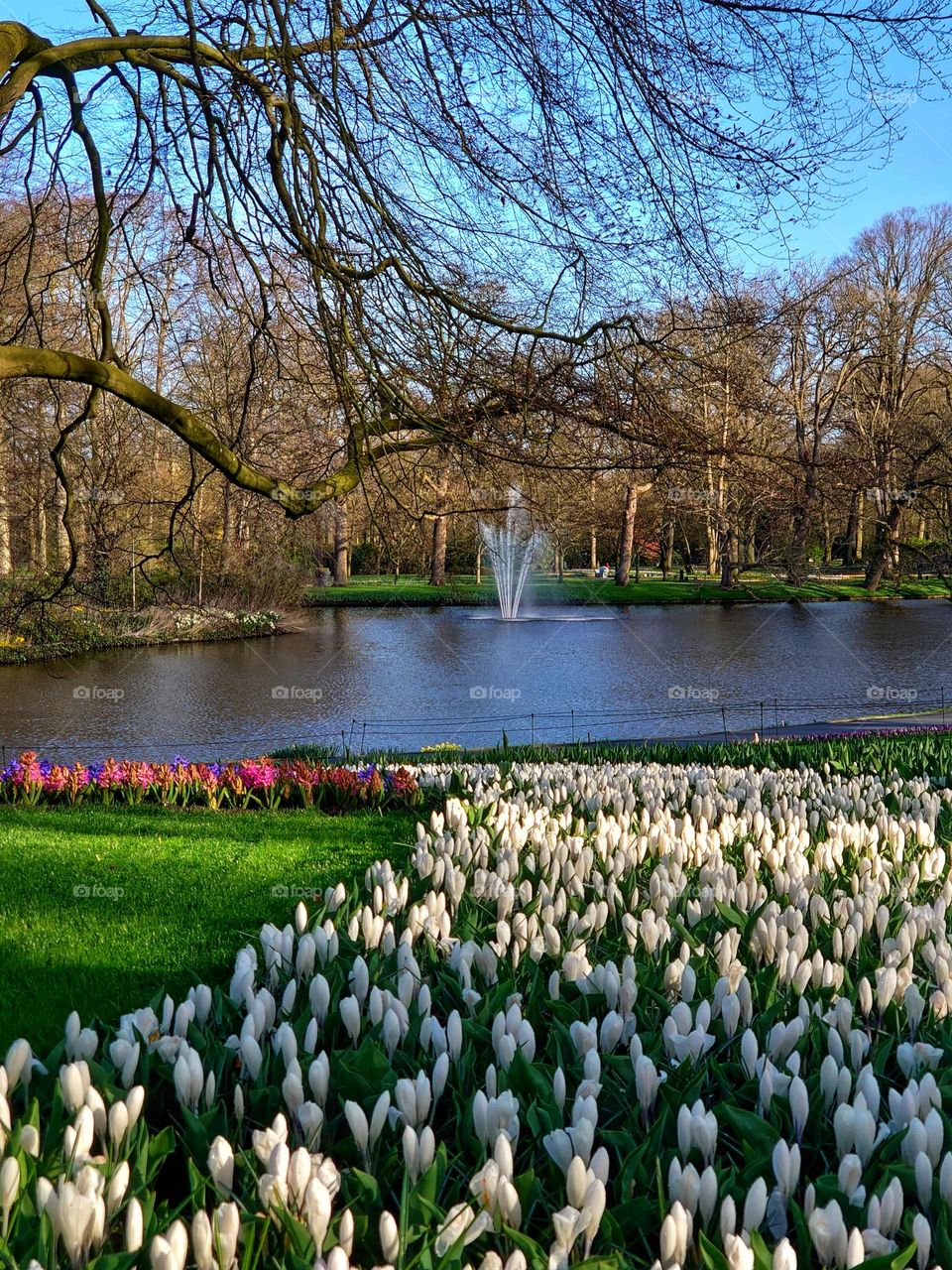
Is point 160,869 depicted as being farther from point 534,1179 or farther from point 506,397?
point 534,1179

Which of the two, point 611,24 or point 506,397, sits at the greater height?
point 611,24

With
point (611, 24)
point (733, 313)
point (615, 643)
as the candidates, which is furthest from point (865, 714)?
point (611, 24)

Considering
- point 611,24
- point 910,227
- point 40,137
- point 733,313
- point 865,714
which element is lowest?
point 865,714

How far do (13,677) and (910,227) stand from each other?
24023mm

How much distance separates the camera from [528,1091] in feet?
9.75

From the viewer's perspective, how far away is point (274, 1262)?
220 centimetres
